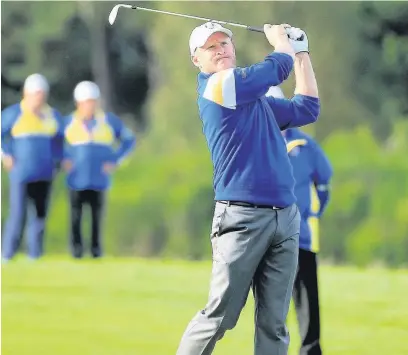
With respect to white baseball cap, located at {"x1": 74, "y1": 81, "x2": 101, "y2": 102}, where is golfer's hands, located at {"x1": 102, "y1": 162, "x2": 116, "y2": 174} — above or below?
below

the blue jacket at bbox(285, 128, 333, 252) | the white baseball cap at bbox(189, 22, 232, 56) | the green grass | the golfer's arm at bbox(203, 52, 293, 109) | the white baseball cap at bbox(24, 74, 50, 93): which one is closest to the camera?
the golfer's arm at bbox(203, 52, 293, 109)

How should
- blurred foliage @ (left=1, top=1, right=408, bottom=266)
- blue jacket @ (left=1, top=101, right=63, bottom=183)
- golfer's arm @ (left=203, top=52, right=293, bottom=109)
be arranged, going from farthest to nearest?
blue jacket @ (left=1, top=101, right=63, bottom=183)
blurred foliage @ (left=1, top=1, right=408, bottom=266)
golfer's arm @ (left=203, top=52, right=293, bottom=109)

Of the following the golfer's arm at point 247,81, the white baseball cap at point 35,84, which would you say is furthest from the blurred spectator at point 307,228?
the white baseball cap at point 35,84

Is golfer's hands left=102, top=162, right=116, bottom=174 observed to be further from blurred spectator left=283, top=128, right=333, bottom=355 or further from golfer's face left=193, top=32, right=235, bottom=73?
golfer's face left=193, top=32, right=235, bottom=73

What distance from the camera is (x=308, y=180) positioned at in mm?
3922

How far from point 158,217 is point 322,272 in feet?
3.70

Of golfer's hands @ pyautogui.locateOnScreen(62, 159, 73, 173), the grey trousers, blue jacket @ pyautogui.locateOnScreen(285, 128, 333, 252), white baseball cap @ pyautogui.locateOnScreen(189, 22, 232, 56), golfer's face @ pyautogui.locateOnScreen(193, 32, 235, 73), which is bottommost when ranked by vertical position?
the grey trousers

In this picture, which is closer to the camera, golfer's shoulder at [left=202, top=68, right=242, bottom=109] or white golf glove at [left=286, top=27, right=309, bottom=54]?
golfer's shoulder at [left=202, top=68, right=242, bottom=109]

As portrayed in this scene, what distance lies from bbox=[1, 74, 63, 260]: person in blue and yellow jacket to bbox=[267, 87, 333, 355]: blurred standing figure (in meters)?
2.64

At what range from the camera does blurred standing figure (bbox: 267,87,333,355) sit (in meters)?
3.83

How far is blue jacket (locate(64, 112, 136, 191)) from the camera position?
20.5 ft

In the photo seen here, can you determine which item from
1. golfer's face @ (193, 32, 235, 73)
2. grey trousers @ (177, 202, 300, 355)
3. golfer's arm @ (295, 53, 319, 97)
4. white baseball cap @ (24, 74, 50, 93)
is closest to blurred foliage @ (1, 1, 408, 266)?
white baseball cap @ (24, 74, 50, 93)

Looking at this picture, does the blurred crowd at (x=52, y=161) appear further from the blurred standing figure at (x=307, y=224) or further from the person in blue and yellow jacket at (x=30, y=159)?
the blurred standing figure at (x=307, y=224)

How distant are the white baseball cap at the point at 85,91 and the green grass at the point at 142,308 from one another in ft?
3.33
